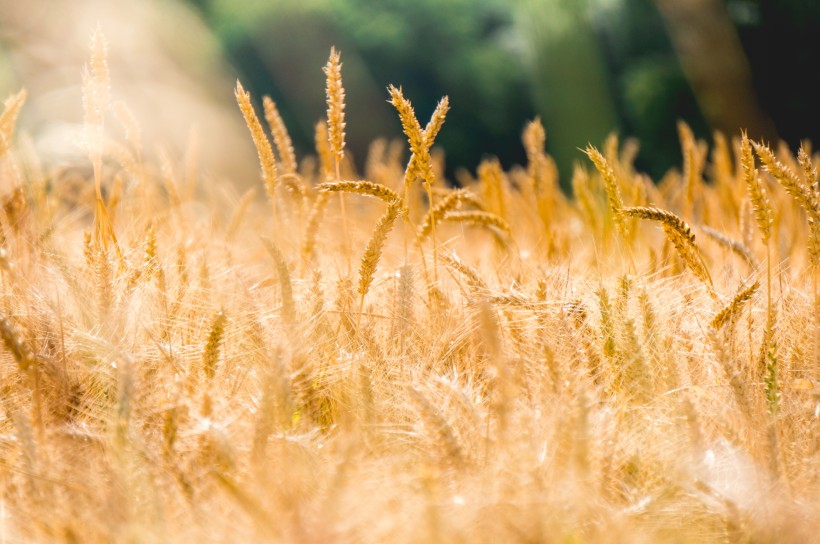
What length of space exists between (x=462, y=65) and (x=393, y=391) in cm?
456

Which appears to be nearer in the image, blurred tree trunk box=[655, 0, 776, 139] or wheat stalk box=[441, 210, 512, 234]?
wheat stalk box=[441, 210, 512, 234]

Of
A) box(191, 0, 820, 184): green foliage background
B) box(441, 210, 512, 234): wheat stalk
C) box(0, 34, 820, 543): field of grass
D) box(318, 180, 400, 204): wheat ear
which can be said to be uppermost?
box(191, 0, 820, 184): green foliage background

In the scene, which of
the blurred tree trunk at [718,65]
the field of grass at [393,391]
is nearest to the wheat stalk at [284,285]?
the field of grass at [393,391]

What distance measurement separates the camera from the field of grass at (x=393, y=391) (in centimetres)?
52

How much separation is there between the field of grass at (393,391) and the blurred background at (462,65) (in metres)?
2.76

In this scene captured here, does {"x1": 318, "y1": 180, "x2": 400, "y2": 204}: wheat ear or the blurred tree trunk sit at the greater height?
the blurred tree trunk

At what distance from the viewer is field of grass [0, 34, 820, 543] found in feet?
1.69

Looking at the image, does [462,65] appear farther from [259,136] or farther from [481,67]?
[259,136]

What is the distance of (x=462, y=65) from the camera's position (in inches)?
196

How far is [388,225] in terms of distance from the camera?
753 mm

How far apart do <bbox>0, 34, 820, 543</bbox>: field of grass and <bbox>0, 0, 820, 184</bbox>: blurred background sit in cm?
276

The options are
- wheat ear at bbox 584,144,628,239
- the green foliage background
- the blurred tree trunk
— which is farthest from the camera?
the green foliage background

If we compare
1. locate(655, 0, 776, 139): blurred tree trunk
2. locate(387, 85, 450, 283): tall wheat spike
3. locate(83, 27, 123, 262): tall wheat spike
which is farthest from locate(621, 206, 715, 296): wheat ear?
locate(655, 0, 776, 139): blurred tree trunk

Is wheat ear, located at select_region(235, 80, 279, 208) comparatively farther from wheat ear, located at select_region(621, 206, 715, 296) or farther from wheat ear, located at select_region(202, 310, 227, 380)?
wheat ear, located at select_region(621, 206, 715, 296)
